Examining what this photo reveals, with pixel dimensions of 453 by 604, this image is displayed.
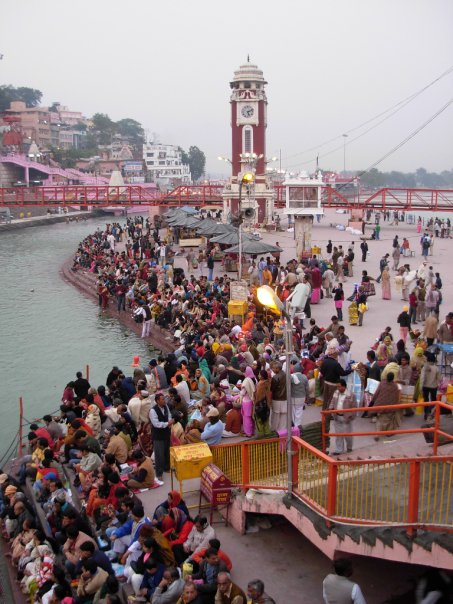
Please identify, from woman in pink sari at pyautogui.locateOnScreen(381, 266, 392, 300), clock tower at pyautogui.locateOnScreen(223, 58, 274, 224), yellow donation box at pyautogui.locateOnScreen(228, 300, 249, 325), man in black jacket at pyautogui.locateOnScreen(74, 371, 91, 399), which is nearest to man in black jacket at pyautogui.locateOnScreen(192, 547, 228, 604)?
man in black jacket at pyautogui.locateOnScreen(74, 371, 91, 399)

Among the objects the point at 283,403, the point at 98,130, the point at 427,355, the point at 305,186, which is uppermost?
the point at 98,130

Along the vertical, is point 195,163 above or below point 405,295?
above

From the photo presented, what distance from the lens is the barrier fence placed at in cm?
564

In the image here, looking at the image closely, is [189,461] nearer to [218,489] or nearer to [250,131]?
[218,489]

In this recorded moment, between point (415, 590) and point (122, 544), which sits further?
point (122, 544)

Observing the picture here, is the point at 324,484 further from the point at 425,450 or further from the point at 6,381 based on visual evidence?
the point at 6,381

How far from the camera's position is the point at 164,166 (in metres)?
121

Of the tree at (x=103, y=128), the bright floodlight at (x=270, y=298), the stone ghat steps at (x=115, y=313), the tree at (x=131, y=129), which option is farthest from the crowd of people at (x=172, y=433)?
the tree at (x=131, y=129)

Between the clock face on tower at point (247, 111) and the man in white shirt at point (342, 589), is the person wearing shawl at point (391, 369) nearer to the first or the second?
the man in white shirt at point (342, 589)

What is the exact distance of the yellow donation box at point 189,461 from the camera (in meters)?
7.96

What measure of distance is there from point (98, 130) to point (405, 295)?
430 feet

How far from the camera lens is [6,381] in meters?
16.2

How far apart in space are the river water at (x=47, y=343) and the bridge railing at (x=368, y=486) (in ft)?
24.0

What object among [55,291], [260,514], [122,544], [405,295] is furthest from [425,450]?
[55,291]
